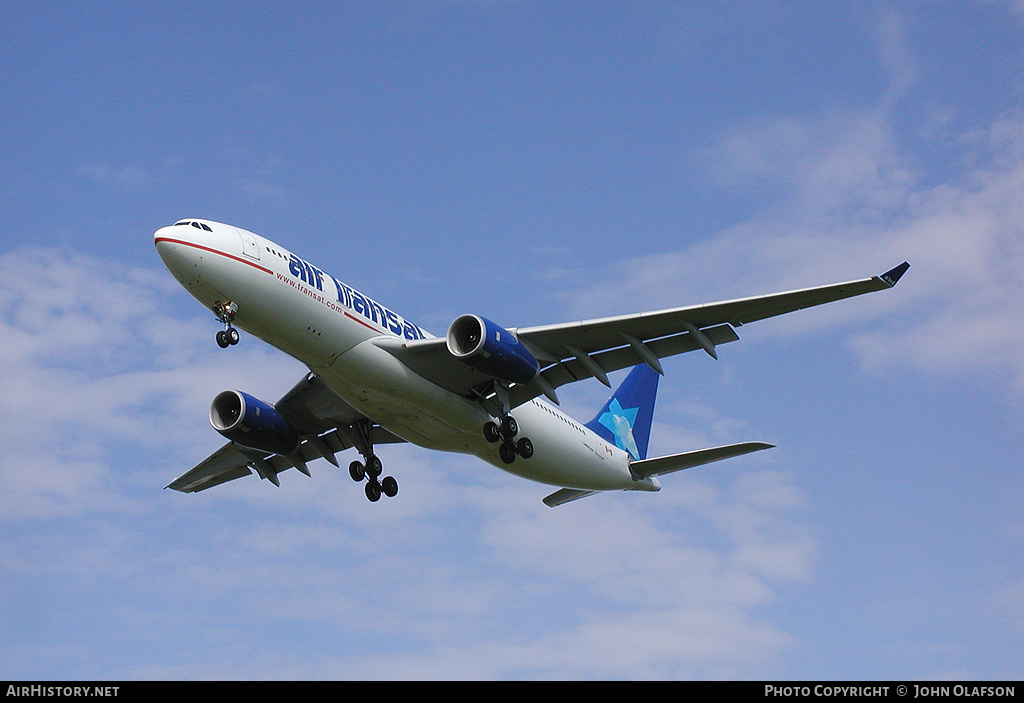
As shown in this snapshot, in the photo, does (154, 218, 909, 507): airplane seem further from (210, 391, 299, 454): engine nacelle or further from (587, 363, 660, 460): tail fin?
(587, 363, 660, 460): tail fin

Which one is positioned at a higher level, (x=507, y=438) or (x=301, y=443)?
(x=301, y=443)

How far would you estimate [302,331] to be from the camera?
72.4 ft

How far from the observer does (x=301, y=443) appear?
2978cm

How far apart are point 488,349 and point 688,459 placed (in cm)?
917

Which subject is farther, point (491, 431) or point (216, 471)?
point (216, 471)

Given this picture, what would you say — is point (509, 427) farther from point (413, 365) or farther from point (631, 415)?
point (631, 415)

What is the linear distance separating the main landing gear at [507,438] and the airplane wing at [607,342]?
67 cm

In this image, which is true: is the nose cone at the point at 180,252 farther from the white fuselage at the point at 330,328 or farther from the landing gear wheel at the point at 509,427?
the landing gear wheel at the point at 509,427

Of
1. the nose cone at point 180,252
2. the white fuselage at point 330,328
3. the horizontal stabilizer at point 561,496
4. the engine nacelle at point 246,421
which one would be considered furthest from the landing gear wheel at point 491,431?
the nose cone at point 180,252

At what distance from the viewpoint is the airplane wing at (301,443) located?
27.4 meters

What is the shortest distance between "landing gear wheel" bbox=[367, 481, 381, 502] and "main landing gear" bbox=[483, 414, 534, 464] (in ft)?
13.3

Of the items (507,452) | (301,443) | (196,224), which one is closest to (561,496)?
(507,452)
